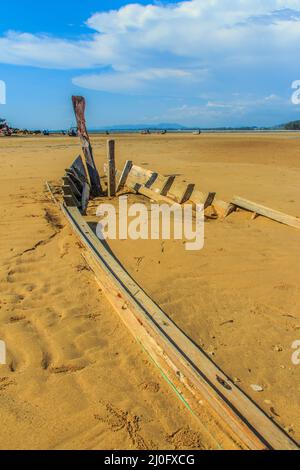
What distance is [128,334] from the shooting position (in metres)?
3.25

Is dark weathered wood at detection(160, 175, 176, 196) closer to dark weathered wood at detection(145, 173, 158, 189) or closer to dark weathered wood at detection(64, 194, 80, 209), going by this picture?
dark weathered wood at detection(145, 173, 158, 189)

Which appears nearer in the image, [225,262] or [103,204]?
[225,262]

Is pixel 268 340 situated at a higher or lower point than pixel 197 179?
lower

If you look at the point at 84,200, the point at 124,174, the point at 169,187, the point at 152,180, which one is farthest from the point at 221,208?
the point at 124,174

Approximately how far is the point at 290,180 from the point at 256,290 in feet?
28.6

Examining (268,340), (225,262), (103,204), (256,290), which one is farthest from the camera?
(103,204)

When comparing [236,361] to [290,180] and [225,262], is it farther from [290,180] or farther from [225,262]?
[290,180]

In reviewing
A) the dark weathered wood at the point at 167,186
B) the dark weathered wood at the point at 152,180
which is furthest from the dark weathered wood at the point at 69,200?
the dark weathered wood at the point at 152,180

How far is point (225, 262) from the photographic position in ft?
16.2

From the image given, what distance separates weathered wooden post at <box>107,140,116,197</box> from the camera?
9.05 metres

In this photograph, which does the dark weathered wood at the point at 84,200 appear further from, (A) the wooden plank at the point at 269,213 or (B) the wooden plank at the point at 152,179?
(A) the wooden plank at the point at 269,213

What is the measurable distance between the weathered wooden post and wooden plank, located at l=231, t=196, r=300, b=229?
3.11 meters

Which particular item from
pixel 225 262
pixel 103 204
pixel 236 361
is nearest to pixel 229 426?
pixel 236 361

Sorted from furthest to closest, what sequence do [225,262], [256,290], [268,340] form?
[225,262]
[256,290]
[268,340]
